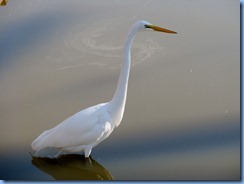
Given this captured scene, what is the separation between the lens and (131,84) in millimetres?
2234

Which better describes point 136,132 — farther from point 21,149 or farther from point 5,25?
point 5,25

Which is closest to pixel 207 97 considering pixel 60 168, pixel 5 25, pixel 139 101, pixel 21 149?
pixel 139 101

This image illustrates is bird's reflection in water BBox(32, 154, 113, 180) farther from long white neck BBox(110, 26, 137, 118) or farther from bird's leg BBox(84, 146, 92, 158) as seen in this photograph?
long white neck BBox(110, 26, 137, 118)

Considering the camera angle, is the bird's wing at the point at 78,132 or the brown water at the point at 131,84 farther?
the brown water at the point at 131,84

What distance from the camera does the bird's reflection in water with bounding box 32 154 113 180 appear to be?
185cm

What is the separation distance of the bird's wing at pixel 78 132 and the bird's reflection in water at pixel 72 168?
129mm

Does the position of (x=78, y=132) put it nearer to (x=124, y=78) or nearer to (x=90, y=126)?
(x=90, y=126)

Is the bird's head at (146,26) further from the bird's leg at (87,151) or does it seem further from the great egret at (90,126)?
the bird's leg at (87,151)

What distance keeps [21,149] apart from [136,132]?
21.9 inches

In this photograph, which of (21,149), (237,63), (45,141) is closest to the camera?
(45,141)

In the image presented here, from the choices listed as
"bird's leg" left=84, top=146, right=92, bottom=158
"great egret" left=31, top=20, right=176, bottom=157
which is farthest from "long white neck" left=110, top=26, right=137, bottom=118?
"bird's leg" left=84, top=146, right=92, bottom=158

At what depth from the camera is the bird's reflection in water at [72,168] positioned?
1849 millimetres

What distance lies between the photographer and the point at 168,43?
236 cm

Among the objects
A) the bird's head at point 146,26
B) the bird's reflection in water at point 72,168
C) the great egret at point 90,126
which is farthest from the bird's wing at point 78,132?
the bird's head at point 146,26
